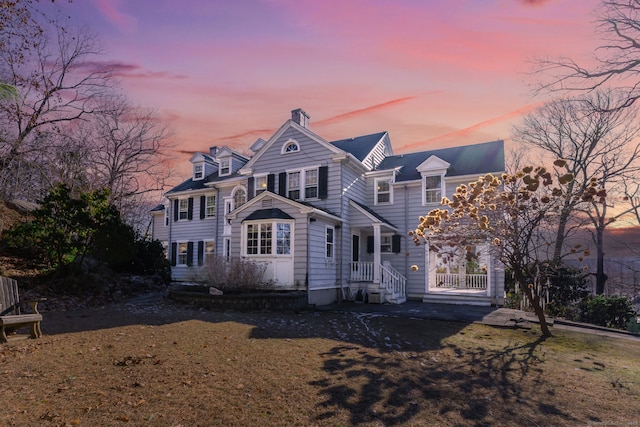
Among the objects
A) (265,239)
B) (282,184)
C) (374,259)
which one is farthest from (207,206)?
(374,259)

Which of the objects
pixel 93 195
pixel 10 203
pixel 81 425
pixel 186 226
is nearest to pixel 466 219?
pixel 81 425

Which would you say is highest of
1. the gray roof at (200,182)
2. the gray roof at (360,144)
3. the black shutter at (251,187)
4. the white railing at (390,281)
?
the gray roof at (360,144)

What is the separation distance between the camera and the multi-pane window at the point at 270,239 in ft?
47.0

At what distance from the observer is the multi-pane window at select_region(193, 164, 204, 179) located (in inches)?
950

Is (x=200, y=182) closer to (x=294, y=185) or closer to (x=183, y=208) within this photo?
(x=183, y=208)

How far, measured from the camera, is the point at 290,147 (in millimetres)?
17406

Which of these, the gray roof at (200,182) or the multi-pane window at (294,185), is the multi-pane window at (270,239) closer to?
the multi-pane window at (294,185)

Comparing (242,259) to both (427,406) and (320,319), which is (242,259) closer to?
(320,319)

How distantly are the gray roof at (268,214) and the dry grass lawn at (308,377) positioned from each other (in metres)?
5.67

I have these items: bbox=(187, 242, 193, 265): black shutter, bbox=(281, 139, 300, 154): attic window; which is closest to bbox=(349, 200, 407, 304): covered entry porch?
bbox=(281, 139, 300, 154): attic window

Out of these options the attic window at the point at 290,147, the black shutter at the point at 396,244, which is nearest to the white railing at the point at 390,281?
the black shutter at the point at 396,244

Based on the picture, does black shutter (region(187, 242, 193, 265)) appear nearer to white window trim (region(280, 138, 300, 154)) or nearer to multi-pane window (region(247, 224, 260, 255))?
multi-pane window (region(247, 224, 260, 255))

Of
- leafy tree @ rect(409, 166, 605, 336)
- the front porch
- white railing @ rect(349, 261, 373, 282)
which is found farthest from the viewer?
white railing @ rect(349, 261, 373, 282)

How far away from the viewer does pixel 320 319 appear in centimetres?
1081
